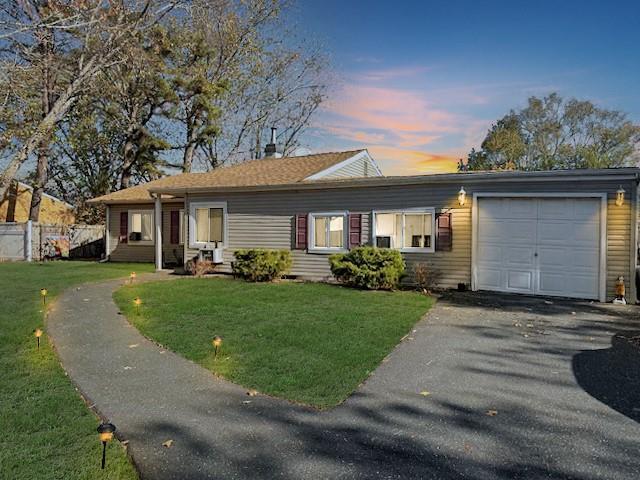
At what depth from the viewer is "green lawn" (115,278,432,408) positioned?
4.53 m

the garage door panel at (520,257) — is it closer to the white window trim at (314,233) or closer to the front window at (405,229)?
the front window at (405,229)

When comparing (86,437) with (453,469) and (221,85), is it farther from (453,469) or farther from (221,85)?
(221,85)

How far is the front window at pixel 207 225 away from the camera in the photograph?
14.1m

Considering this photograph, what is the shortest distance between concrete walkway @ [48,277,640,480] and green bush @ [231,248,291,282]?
234 inches

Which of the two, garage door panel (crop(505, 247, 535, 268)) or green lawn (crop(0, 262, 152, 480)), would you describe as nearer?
green lawn (crop(0, 262, 152, 480))

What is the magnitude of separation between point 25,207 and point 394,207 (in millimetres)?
24044

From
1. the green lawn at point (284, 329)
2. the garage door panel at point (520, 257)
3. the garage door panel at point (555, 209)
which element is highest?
the garage door panel at point (555, 209)

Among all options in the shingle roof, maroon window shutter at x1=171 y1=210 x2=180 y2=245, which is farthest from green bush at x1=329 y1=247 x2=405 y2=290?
maroon window shutter at x1=171 y1=210 x2=180 y2=245

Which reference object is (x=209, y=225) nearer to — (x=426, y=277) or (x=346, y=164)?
(x=346, y=164)

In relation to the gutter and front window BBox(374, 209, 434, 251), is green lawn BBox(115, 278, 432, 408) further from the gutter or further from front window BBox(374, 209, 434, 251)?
the gutter

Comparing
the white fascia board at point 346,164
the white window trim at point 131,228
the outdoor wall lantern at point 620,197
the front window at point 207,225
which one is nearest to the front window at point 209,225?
the front window at point 207,225

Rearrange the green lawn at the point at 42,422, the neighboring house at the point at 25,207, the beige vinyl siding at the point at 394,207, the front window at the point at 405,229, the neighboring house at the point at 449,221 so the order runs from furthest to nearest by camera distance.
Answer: the neighboring house at the point at 25,207 < the front window at the point at 405,229 < the neighboring house at the point at 449,221 < the beige vinyl siding at the point at 394,207 < the green lawn at the point at 42,422

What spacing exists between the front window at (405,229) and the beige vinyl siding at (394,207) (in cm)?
21

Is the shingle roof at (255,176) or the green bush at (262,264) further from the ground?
the shingle roof at (255,176)
